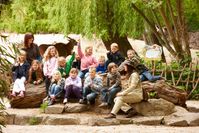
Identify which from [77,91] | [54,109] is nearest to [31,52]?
[77,91]

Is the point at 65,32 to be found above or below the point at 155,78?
above

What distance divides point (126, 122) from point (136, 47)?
45.2ft

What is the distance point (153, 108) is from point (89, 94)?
4.47 feet

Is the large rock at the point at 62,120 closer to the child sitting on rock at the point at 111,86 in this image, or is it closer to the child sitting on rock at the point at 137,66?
the child sitting on rock at the point at 111,86

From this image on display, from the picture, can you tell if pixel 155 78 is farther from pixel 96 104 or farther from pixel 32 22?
pixel 32 22

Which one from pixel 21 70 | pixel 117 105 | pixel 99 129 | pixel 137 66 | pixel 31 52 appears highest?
pixel 31 52

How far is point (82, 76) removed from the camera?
10898 millimetres

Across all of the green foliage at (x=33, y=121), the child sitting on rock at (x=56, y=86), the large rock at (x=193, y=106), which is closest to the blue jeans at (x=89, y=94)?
the child sitting on rock at (x=56, y=86)

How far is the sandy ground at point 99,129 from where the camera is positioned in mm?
8852

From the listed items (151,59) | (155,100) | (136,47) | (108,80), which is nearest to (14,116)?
(108,80)

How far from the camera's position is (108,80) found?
403 inches

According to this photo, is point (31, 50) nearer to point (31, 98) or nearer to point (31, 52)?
point (31, 52)

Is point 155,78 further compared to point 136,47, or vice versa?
point 136,47

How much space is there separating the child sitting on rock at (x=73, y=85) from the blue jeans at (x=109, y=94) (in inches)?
21.6
